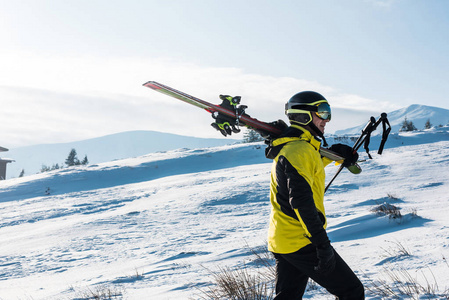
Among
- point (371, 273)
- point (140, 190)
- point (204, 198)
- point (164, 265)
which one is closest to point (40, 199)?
point (140, 190)

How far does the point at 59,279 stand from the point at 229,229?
339 cm

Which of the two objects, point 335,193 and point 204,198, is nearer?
point 335,193

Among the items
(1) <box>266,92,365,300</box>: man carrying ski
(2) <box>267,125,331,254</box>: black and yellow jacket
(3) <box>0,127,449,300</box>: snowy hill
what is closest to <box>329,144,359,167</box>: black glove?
(1) <box>266,92,365,300</box>: man carrying ski

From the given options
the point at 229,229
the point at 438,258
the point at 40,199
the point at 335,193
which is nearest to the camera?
the point at 438,258

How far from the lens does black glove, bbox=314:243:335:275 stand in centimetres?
234

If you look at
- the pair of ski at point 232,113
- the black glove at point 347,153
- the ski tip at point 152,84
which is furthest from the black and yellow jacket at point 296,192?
the ski tip at point 152,84

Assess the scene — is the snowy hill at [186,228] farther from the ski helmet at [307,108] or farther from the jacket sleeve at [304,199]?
the ski helmet at [307,108]

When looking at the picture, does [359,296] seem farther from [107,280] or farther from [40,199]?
[40,199]

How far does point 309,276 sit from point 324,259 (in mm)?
261

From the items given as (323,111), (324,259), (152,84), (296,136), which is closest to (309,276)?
(324,259)

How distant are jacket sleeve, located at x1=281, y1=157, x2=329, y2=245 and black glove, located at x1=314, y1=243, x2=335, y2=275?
4 centimetres

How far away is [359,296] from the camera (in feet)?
7.88

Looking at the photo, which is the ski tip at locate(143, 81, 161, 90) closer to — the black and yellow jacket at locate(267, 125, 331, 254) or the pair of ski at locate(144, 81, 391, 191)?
the pair of ski at locate(144, 81, 391, 191)

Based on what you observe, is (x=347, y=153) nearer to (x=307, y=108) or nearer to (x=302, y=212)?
(x=307, y=108)
